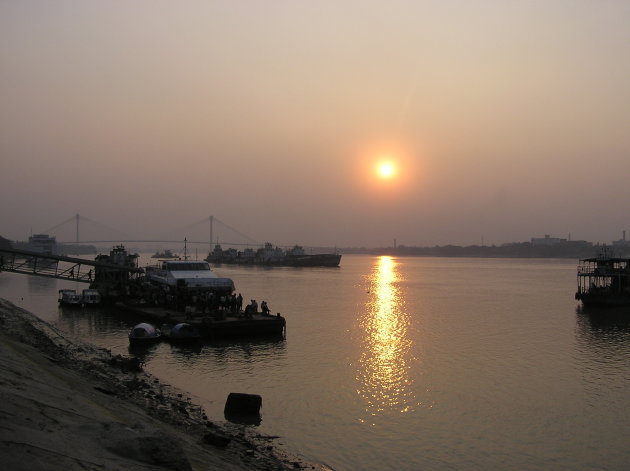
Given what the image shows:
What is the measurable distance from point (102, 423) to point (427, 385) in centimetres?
1681

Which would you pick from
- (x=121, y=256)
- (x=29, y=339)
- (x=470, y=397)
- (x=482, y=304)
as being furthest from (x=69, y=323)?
(x=482, y=304)

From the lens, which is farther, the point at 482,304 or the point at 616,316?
the point at 482,304

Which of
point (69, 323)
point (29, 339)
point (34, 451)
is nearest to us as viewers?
point (34, 451)

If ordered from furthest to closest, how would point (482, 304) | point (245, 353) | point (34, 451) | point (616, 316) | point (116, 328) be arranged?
point (482, 304), point (616, 316), point (116, 328), point (245, 353), point (34, 451)

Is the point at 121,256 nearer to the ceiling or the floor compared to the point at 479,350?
nearer to the ceiling

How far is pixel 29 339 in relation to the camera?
25578 mm

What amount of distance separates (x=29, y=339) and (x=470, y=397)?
20.8 metres

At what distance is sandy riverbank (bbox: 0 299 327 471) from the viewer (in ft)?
30.4

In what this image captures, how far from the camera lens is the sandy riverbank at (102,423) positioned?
9.27m

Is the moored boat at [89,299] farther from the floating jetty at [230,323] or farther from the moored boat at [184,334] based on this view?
the moored boat at [184,334]

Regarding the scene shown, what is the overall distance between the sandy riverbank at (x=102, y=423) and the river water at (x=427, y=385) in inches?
67.6

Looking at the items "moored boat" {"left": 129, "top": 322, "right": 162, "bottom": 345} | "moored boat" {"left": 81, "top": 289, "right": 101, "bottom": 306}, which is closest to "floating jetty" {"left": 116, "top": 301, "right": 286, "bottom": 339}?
"moored boat" {"left": 129, "top": 322, "right": 162, "bottom": 345}

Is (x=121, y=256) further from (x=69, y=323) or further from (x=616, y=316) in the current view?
(x=616, y=316)

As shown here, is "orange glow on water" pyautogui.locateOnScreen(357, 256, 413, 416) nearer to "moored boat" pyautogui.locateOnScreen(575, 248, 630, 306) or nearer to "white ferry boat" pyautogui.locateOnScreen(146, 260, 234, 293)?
"white ferry boat" pyautogui.locateOnScreen(146, 260, 234, 293)
